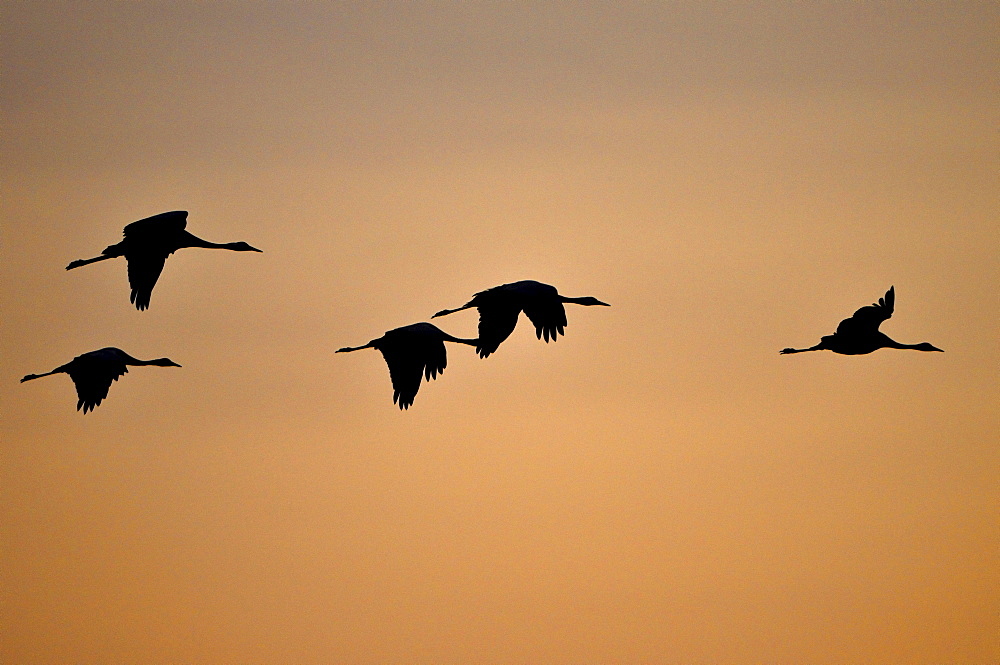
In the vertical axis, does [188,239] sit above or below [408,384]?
above

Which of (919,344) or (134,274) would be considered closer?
(134,274)

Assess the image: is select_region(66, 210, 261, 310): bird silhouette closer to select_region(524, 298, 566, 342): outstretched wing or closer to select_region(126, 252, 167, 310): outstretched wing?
select_region(126, 252, 167, 310): outstretched wing

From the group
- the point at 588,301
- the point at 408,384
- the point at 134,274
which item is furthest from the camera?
the point at 588,301

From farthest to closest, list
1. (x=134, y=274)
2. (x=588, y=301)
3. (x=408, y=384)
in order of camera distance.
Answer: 1. (x=588, y=301)
2. (x=408, y=384)
3. (x=134, y=274)

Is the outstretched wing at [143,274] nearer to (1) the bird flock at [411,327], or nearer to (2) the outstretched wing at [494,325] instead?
(1) the bird flock at [411,327]

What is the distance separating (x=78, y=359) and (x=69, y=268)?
220 cm

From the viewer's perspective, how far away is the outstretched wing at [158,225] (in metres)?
38.4

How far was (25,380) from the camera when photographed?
43.2 meters

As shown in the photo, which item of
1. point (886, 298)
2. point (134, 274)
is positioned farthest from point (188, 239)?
point (886, 298)

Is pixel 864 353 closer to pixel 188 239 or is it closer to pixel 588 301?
pixel 588 301

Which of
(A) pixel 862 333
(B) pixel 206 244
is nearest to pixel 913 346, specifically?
(A) pixel 862 333

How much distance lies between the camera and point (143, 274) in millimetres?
38406

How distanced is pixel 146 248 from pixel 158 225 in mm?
554

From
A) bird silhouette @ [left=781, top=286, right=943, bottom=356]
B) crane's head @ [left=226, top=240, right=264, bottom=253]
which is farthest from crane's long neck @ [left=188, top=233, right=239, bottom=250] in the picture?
bird silhouette @ [left=781, top=286, right=943, bottom=356]
